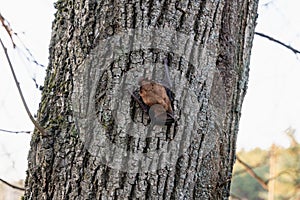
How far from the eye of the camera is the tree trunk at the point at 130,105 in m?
0.71

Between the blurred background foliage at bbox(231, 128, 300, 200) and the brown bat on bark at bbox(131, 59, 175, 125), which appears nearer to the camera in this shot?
the brown bat on bark at bbox(131, 59, 175, 125)

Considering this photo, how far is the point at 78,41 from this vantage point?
761 millimetres

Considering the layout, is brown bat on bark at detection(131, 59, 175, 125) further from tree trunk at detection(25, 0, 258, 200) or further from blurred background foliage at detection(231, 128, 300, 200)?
blurred background foliage at detection(231, 128, 300, 200)

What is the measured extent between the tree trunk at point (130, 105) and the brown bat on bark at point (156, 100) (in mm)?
10

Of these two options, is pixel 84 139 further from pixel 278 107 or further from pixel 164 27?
pixel 278 107

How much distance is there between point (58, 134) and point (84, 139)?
0.05 metres

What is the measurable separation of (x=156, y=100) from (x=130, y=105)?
49mm

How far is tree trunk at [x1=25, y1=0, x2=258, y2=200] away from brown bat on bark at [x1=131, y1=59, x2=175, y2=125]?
0.03 feet

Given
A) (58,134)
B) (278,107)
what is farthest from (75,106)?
(278,107)

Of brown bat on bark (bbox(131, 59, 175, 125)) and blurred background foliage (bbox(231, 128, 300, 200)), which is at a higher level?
blurred background foliage (bbox(231, 128, 300, 200))

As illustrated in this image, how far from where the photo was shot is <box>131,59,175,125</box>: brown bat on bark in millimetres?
690

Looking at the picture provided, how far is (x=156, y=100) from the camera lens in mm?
688

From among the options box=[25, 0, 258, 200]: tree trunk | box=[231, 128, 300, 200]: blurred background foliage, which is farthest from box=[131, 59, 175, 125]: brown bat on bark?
box=[231, 128, 300, 200]: blurred background foliage

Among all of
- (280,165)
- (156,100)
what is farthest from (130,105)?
(280,165)
